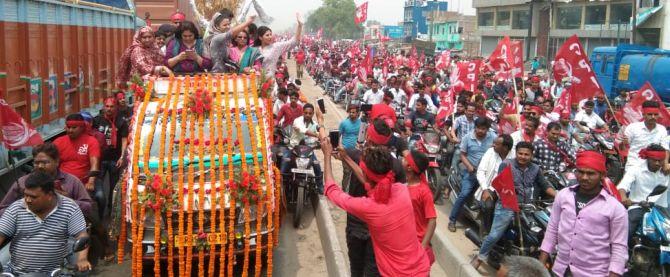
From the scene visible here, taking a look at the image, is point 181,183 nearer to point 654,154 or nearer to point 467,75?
point 654,154

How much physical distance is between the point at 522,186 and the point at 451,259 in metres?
1.11

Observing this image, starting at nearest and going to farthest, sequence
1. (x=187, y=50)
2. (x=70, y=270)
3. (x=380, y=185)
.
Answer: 1. (x=380, y=185)
2. (x=70, y=270)
3. (x=187, y=50)

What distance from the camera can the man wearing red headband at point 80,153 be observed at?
6.80m

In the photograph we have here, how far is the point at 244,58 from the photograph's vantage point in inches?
351

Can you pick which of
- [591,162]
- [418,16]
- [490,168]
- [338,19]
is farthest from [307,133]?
[338,19]

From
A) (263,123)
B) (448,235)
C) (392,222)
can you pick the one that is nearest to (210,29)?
(263,123)

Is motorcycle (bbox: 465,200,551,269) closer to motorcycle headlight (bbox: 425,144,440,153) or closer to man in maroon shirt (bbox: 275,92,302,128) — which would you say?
motorcycle headlight (bbox: 425,144,440,153)

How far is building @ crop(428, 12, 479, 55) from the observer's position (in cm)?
6865

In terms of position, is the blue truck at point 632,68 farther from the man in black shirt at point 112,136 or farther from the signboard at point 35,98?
the signboard at point 35,98

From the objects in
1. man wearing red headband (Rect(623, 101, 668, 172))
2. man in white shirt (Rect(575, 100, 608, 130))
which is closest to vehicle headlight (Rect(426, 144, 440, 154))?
man wearing red headband (Rect(623, 101, 668, 172))

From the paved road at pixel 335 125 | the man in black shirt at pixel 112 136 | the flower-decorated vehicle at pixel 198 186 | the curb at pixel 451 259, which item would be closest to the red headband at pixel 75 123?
the flower-decorated vehicle at pixel 198 186

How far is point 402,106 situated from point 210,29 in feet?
21.6

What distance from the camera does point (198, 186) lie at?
6.20 metres

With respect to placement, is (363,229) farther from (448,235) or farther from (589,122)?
(589,122)
